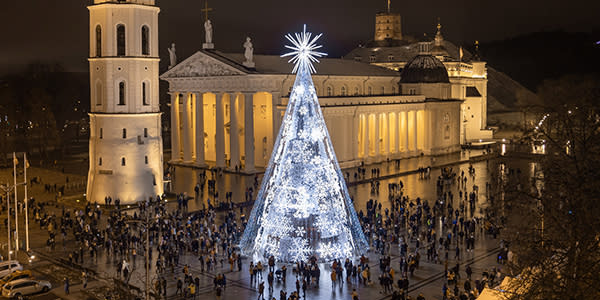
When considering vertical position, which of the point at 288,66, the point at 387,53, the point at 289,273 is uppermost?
the point at 387,53

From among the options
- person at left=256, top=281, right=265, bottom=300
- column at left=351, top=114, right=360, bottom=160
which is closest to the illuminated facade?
column at left=351, top=114, right=360, bottom=160

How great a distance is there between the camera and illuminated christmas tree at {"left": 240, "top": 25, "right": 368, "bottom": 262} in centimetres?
2780

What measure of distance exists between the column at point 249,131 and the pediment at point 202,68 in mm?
2650

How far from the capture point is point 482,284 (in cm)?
2464

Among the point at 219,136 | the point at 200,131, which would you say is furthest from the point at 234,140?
the point at 200,131

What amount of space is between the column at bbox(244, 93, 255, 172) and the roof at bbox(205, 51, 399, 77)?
2.75 m

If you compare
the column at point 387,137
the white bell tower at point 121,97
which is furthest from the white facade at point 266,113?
the white bell tower at point 121,97

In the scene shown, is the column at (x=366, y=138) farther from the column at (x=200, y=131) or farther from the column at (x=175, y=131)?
the column at (x=175, y=131)

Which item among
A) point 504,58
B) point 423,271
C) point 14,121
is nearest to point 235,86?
point 14,121

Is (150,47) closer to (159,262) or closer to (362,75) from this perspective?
(159,262)

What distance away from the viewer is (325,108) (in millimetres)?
59219

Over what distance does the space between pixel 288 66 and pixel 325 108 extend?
19.2ft

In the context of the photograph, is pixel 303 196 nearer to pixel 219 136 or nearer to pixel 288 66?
pixel 219 136

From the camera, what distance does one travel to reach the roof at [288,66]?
5878 centimetres
